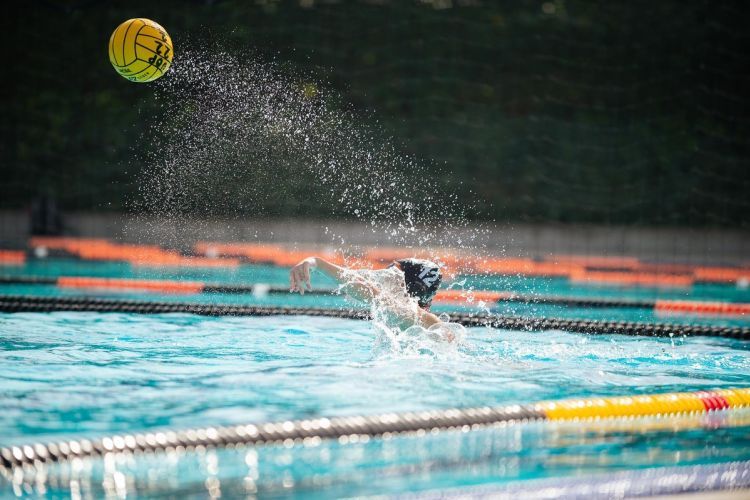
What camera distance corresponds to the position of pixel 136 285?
29.4 feet

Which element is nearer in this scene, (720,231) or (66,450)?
(66,450)

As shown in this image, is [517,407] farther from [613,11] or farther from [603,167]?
[613,11]

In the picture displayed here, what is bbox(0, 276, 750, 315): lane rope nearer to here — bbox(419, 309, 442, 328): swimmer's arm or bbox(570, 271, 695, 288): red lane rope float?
bbox(570, 271, 695, 288): red lane rope float

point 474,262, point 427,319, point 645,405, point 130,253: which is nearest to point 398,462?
point 645,405

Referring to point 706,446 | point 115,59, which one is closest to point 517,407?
point 706,446

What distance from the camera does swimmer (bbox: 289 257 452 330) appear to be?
4.89 m

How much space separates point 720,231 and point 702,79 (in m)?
2.52

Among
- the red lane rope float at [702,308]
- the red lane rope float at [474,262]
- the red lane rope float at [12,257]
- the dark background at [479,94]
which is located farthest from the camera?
the dark background at [479,94]

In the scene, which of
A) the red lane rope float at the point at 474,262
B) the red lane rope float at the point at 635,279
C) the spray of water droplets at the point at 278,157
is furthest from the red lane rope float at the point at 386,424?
the spray of water droplets at the point at 278,157

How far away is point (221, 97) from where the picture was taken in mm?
17141

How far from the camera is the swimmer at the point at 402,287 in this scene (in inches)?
193

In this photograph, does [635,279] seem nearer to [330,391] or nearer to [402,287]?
[402,287]

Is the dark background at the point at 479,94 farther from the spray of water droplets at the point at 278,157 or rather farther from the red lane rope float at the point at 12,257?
the red lane rope float at the point at 12,257

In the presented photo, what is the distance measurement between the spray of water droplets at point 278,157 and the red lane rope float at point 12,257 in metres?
3.90
